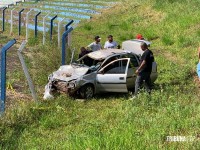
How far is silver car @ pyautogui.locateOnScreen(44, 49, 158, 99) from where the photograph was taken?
11.9 metres

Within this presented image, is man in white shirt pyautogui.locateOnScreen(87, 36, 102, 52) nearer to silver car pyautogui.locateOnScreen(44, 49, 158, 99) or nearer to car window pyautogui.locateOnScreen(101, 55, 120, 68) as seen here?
silver car pyautogui.locateOnScreen(44, 49, 158, 99)

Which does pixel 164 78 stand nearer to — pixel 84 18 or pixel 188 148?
pixel 188 148

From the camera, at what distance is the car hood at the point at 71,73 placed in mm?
11972

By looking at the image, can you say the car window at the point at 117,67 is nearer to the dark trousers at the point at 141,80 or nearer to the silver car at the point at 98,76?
the silver car at the point at 98,76

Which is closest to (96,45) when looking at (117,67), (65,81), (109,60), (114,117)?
(109,60)

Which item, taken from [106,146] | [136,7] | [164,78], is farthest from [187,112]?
[136,7]

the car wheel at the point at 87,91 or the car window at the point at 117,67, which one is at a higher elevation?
the car window at the point at 117,67

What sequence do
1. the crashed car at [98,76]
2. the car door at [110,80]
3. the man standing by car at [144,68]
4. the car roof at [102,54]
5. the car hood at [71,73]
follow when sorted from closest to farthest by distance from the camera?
the man standing by car at [144,68], the crashed car at [98,76], the car hood at [71,73], the car door at [110,80], the car roof at [102,54]

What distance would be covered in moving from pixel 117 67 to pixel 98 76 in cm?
69

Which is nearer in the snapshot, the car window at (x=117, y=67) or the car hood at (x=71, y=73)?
the car hood at (x=71, y=73)

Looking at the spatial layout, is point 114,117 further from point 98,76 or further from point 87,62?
point 87,62

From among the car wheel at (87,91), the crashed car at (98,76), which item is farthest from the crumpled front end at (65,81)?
the car wheel at (87,91)

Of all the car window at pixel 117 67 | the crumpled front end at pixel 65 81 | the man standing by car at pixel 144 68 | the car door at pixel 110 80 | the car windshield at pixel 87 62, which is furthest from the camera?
the car windshield at pixel 87 62

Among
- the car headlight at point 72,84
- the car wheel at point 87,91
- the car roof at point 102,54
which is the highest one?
the car roof at point 102,54
